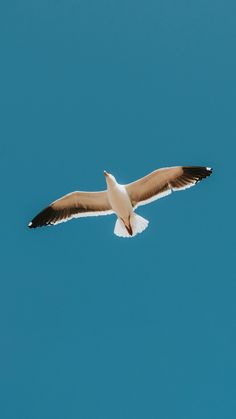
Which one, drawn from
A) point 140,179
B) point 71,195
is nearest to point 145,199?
point 140,179

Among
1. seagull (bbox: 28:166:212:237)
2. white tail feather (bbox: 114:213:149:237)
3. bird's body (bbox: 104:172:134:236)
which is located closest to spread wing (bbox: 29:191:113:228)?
seagull (bbox: 28:166:212:237)

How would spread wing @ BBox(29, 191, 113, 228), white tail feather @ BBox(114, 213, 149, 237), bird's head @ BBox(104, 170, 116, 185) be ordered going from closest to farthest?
bird's head @ BBox(104, 170, 116, 185), white tail feather @ BBox(114, 213, 149, 237), spread wing @ BBox(29, 191, 113, 228)

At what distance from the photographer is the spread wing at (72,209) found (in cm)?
1334

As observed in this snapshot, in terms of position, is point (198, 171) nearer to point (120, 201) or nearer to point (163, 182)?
point (163, 182)

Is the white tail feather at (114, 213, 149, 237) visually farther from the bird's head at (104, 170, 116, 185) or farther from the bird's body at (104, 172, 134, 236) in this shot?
the bird's head at (104, 170, 116, 185)

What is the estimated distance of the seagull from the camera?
41.9ft

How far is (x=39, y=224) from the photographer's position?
1348 centimetres

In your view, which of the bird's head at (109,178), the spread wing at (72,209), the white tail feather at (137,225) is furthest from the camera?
the spread wing at (72,209)

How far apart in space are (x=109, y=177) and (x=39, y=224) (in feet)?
5.48

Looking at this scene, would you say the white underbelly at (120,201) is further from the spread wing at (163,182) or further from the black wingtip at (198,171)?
the black wingtip at (198,171)

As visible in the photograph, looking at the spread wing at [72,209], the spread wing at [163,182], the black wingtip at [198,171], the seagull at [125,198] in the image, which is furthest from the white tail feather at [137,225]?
the black wingtip at [198,171]

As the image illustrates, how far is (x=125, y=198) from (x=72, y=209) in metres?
1.16

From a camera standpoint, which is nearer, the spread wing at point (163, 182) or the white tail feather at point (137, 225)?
the spread wing at point (163, 182)

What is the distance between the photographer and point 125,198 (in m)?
12.8
